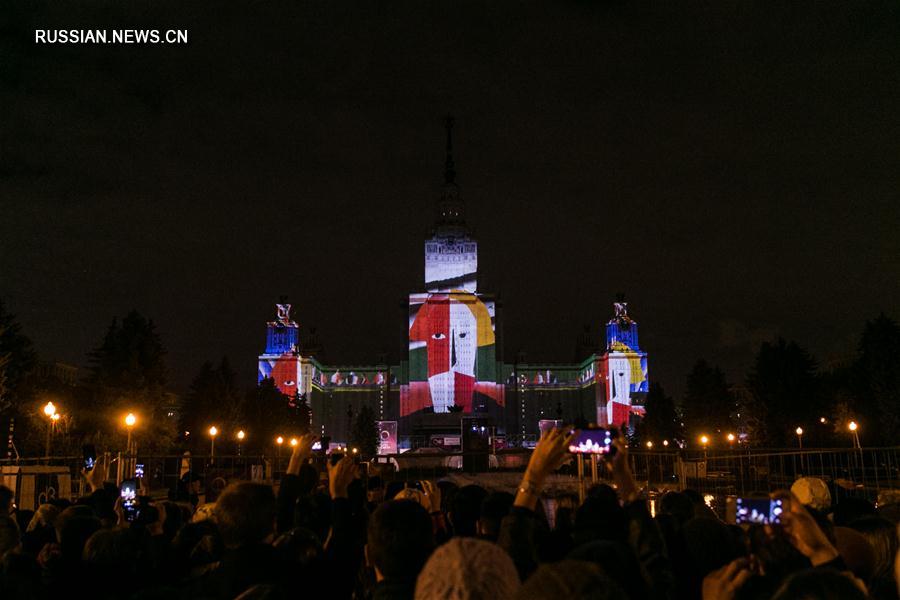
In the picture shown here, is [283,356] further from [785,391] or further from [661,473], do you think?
[661,473]

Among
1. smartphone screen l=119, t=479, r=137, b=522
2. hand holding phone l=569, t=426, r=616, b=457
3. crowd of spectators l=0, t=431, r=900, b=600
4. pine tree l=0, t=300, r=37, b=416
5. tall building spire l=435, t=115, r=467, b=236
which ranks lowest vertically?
smartphone screen l=119, t=479, r=137, b=522

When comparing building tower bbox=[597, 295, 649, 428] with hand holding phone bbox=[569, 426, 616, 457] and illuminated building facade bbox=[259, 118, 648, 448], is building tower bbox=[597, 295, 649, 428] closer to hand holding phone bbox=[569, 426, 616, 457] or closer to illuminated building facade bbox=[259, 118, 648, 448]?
illuminated building facade bbox=[259, 118, 648, 448]

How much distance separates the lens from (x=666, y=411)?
7938 centimetres

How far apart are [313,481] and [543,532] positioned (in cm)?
397

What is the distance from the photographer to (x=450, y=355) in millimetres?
112875

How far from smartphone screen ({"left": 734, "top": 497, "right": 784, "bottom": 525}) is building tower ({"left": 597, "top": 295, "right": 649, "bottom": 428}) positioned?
112711mm

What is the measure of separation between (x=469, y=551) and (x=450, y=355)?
110520mm

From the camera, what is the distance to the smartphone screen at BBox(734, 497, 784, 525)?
15.0ft

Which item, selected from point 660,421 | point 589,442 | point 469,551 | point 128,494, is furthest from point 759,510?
point 660,421

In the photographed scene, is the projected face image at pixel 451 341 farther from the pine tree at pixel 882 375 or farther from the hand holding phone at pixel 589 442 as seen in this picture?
the hand holding phone at pixel 589 442

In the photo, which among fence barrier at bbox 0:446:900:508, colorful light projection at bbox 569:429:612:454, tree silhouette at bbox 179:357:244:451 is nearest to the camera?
colorful light projection at bbox 569:429:612:454

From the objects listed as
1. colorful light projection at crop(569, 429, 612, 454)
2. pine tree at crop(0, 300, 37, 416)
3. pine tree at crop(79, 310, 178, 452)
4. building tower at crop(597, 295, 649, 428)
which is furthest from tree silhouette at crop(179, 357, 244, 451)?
building tower at crop(597, 295, 649, 428)

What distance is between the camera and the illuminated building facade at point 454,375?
365ft

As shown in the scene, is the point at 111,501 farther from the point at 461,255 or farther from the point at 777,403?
the point at 461,255
